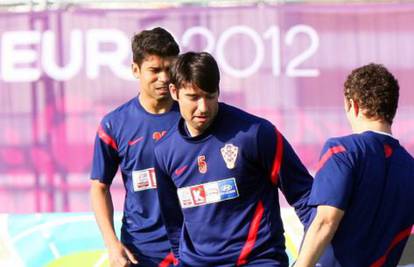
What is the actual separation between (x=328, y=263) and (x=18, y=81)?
3943mm

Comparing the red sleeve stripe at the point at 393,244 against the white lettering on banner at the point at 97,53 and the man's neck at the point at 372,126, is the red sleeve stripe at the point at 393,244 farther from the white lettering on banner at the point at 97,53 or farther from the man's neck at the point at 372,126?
the white lettering on banner at the point at 97,53

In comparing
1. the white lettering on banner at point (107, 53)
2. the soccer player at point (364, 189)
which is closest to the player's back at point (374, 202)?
the soccer player at point (364, 189)

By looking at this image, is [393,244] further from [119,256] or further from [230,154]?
[119,256]

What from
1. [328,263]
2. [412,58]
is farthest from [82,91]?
[328,263]

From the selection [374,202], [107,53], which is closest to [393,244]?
[374,202]

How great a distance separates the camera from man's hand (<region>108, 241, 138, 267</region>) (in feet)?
16.6

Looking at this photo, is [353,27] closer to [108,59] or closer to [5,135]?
[108,59]

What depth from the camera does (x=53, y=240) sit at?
289 inches

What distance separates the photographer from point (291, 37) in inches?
Result: 292

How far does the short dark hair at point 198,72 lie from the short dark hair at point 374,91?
0.56 metres

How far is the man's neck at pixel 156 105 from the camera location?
17.1 feet

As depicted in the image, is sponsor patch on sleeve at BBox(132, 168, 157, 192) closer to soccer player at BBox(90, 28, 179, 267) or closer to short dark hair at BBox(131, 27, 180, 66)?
soccer player at BBox(90, 28, 179, 267)

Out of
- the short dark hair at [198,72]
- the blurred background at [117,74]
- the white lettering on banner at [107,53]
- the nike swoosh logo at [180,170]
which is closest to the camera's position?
the short dark hair at [198,72]

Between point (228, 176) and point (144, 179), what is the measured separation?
86 centimetres
